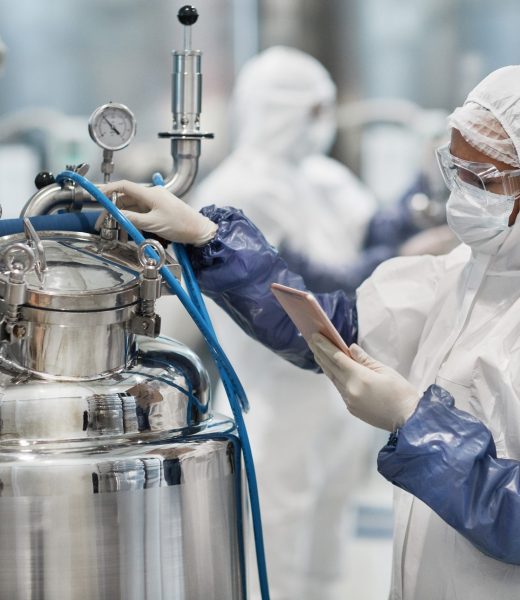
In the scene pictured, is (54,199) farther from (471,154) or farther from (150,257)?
(471,154)

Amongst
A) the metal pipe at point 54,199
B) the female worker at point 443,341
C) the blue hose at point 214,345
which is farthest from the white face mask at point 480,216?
the metal pipe at point 54,199

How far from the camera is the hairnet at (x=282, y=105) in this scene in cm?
316

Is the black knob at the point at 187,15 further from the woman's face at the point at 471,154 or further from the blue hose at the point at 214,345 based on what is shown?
the woman's face at the point at 471,154

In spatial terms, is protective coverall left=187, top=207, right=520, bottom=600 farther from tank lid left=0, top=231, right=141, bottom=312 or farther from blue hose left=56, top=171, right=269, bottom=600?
tank lid left=0, top=231, right=141, bottom=312

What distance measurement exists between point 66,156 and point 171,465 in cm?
254

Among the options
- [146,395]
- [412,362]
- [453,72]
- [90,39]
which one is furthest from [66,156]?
[146,395]

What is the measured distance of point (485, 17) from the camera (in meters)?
3.78

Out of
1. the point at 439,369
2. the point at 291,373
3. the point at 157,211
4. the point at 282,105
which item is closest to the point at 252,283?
the point at 157,211

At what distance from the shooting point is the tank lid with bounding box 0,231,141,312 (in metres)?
1.05

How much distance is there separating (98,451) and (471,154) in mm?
627

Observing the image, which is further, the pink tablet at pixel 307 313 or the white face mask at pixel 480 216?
the white face mask at pixel 480 216

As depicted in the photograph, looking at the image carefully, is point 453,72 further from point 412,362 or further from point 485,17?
point 412,362

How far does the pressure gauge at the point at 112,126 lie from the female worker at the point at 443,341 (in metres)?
0.06

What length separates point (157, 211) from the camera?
52.9 inches
